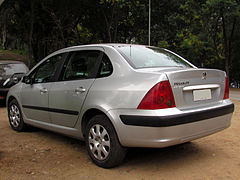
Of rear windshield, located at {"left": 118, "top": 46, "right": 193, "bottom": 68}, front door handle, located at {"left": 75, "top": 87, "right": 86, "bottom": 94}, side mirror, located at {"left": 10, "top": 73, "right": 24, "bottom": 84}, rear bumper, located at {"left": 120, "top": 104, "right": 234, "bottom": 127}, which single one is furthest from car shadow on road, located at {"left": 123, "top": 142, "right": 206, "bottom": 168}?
side mirror, located at {"left": 10, "top": 73, "right": 24, "bottom": 84}

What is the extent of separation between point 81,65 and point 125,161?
151 centimetres

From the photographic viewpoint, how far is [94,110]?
147 inches

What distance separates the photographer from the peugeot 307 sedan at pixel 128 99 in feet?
10.3

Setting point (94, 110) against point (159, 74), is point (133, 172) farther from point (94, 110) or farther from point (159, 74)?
point (159, 74)

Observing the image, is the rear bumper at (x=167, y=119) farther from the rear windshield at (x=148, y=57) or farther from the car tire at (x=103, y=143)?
the rear windshield at (x=148, y=57)

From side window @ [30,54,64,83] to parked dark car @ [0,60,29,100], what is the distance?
4.21 meters

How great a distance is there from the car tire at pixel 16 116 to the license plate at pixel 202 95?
135 inches

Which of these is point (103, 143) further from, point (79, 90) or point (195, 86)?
point (195, 86)

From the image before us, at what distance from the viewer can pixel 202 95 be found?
352cm

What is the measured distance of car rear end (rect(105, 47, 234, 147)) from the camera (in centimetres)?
312

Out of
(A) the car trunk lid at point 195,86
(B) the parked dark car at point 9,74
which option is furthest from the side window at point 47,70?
(B) the parked dark car at point 9,74

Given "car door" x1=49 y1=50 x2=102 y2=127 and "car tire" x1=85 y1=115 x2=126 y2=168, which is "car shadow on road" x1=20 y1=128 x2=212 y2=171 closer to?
"car tire" x1=85 y1=115 x2=126 y2=168

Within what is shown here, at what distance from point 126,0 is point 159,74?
636 inches

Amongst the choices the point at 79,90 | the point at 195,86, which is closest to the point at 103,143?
the point at 79,90
